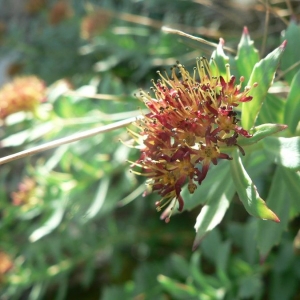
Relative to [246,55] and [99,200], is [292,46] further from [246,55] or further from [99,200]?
[99,200]

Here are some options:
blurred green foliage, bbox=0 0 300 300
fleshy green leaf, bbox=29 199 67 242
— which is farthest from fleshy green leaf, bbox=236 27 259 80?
fleshy green leaf, bbox=29 199 67 242

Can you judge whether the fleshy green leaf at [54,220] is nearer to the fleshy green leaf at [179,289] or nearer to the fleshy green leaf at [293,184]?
the fleshy green leaf at [179,289]

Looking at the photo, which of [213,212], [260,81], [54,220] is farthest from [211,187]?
[54,220]

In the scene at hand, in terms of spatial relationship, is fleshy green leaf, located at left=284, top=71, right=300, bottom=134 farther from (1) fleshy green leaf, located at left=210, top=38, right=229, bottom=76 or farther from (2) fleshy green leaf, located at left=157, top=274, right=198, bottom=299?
(2) fleshy green leaf, located at left=157, top=274, right=198, bottom=299

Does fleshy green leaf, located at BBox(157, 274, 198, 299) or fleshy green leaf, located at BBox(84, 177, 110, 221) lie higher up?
fleshy green leaf, located at BBox(84, 177, 110, 221)

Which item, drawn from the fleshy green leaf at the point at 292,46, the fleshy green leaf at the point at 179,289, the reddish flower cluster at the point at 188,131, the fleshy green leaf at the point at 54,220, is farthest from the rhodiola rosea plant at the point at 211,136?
the fleshy green leaf at the point at 54,220

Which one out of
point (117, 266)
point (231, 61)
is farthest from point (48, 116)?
point (231, 61)

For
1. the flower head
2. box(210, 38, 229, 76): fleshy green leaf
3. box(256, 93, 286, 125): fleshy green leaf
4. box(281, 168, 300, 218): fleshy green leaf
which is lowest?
the flower head
